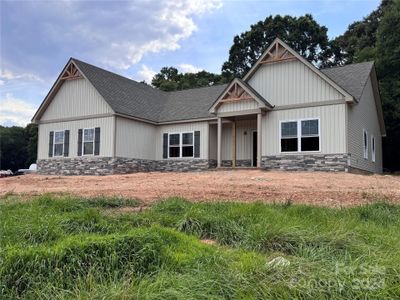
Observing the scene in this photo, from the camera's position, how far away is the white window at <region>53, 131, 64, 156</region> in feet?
70.3

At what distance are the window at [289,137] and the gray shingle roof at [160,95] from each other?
2.87m

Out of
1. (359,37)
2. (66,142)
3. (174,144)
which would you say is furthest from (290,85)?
(359,37)

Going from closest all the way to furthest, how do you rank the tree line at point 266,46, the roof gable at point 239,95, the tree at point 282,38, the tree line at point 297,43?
the roof gable at point 239,95 < the tree line at point 297,43 < the tree line at point 266,46 < the tree at point 282,38

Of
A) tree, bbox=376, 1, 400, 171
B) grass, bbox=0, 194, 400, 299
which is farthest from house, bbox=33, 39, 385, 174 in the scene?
grass, bbox=0, 194, 400, 299

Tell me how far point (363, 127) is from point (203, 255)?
16.6 metres

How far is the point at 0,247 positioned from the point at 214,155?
1637 centimetres

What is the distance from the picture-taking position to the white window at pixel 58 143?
70.3ft

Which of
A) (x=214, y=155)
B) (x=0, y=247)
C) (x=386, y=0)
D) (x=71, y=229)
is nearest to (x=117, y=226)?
(x=71, y=229)

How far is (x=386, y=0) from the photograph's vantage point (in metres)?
34.7

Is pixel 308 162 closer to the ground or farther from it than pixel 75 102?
closer to the ground

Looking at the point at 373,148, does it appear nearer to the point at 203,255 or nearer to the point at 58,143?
the point at 58,143

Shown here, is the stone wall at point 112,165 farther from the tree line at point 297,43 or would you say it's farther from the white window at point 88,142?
the tree line at point 297,43

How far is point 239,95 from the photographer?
58.7 feet

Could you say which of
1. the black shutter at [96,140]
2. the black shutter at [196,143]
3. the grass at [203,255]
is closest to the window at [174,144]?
the black shutter at [196,143]
